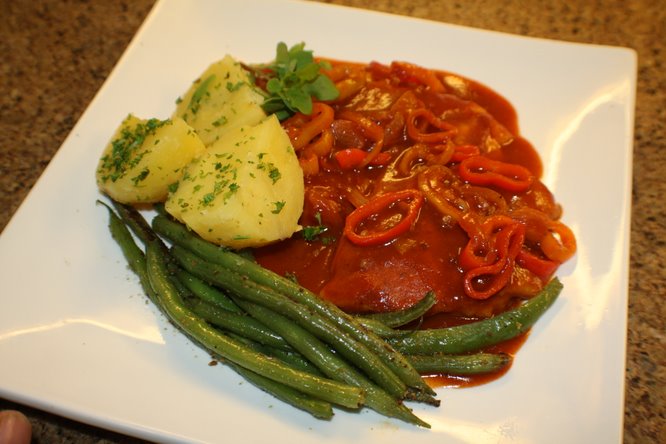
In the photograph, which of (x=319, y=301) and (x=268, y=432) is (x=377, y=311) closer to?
(x=319, y=301)

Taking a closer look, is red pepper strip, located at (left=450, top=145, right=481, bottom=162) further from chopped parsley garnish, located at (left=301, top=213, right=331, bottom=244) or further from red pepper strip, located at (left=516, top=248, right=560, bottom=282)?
chopped parsley garnish, located at (left=301, top=213, right=331, bottom=244)

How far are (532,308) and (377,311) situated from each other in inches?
34.5

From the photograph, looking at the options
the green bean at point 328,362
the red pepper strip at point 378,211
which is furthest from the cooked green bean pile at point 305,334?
the red pepper strip at point 378,211

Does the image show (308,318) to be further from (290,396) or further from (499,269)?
(499,269)

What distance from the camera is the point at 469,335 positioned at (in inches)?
132

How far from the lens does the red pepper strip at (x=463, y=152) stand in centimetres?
405

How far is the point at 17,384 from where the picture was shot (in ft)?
9.99

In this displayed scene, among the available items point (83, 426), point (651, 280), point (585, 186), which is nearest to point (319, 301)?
point (83, 426)

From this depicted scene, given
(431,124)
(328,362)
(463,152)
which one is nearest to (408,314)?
(328,362)

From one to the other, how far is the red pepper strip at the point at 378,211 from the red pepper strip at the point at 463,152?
19.4 inches

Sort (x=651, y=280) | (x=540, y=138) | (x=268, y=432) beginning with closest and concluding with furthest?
(x=268, y=432) → (x=651, y=280) → (x=540, y=138)

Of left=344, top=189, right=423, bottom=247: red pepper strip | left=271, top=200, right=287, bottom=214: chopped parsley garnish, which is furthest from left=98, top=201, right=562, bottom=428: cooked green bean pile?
left=344, top=189, right=423, bottom=247: red pepper strip

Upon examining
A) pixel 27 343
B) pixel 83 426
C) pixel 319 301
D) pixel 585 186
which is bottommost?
pixel 83 426

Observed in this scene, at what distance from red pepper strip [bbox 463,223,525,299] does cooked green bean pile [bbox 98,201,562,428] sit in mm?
171
